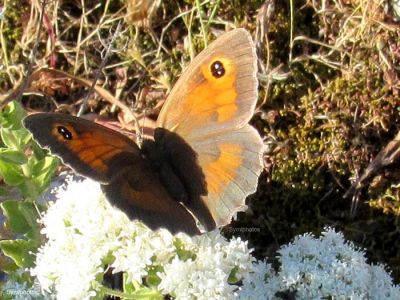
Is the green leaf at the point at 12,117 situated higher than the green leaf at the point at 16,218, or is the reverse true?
the green leaf at the point at 12,117

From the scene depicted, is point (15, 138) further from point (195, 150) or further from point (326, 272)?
point (326, 272)

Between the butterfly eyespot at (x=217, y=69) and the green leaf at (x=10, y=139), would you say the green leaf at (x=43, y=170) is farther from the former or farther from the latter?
the butterfly eyespot at (x=217, y=69)

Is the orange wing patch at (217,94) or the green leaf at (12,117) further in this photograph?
the green leaf at (12,117)

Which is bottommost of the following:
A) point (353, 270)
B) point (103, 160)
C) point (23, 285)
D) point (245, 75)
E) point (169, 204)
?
point (353, 270)

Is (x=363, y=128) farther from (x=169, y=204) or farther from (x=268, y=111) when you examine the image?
(x=169, y=204)

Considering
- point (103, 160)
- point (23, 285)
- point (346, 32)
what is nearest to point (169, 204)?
point (103, 160)

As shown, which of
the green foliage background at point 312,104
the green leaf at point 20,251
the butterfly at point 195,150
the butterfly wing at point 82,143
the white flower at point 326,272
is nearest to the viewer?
the butterfly wing at point 82,143

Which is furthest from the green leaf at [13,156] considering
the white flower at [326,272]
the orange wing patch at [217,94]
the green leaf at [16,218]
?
the white flower at [326,272]

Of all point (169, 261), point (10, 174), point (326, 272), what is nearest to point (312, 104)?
point (326, 272)
